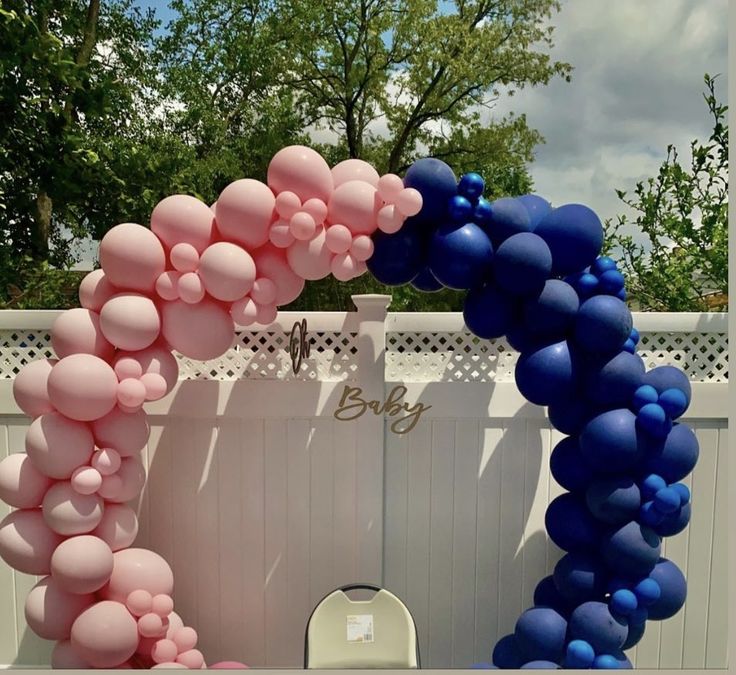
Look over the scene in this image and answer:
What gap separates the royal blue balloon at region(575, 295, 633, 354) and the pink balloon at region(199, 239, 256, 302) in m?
1.31

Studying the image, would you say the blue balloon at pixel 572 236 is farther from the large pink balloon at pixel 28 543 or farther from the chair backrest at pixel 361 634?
the large pink balloon at pixel 28 543

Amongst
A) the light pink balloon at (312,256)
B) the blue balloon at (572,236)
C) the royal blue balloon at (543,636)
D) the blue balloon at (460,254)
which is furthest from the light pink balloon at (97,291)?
the royal blue balloon at (543,636)

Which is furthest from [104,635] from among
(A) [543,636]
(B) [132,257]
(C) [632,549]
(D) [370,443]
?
(C) [632,549]

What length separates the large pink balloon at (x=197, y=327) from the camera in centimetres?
231

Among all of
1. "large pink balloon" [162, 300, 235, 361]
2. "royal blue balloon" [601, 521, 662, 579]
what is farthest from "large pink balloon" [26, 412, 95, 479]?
"royal blue balloon" [601, 521, 662, 579]

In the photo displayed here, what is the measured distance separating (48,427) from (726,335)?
3.09 meters

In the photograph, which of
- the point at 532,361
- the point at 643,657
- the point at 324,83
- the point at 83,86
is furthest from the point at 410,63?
the point at 643,657

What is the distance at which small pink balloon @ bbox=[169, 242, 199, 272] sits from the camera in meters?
2.27

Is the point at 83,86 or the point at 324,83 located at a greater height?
the point at 324,83

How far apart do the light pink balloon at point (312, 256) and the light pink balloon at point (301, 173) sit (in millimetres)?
166

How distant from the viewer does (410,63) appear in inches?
324

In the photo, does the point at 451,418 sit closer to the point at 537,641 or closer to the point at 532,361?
the point at 532,361

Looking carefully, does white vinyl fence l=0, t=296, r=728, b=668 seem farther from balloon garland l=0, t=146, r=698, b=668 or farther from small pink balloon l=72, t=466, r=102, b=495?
small pink balloon l=72, t=466, r=102, b=495

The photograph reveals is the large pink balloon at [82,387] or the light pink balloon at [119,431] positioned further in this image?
the light pink balloon at [119,431]
